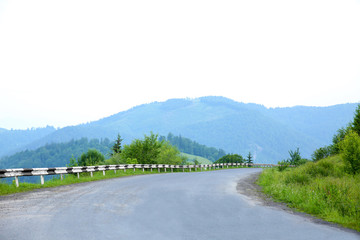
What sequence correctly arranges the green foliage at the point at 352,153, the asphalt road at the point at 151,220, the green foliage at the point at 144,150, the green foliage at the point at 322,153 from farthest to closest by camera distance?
the green foliage at the point at 144,150 < the green foliage at the point at 322,153 < the green foliage at the point at 352,153 < the asphalt road at the point at 151,220

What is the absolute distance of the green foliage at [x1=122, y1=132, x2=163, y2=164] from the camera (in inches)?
1713

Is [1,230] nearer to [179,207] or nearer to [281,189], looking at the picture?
[179,207]

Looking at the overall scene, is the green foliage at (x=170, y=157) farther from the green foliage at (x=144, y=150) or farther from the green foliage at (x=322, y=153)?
the green foliage at (x=322, y=153)

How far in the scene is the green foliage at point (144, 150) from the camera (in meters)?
43.5

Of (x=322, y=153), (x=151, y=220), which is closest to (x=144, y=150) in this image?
(x=322, y=153)

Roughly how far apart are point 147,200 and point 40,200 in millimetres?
3510

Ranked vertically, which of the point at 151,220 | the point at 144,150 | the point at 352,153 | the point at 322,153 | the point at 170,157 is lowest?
the point at 151,220

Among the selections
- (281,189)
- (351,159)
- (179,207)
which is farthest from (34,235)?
(351,159)

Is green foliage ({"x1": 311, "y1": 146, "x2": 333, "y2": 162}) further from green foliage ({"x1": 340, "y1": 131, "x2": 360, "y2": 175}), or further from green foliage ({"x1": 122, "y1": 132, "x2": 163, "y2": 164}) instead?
green foliage ({"x1": 122, "y1": 132, "x2": 163, "y2": 164})

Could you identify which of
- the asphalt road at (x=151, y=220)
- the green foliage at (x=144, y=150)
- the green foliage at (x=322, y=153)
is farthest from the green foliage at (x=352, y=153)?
the green foliage at (x=144, y=150)

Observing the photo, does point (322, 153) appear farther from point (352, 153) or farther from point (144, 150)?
point (144, 150)

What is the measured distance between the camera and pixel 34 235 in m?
6.35

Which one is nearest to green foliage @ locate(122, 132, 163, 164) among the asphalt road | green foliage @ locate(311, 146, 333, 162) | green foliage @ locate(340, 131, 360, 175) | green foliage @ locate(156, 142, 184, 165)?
green foliage @ locate(156, 142, 184, 165)

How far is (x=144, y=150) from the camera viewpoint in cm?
4406
